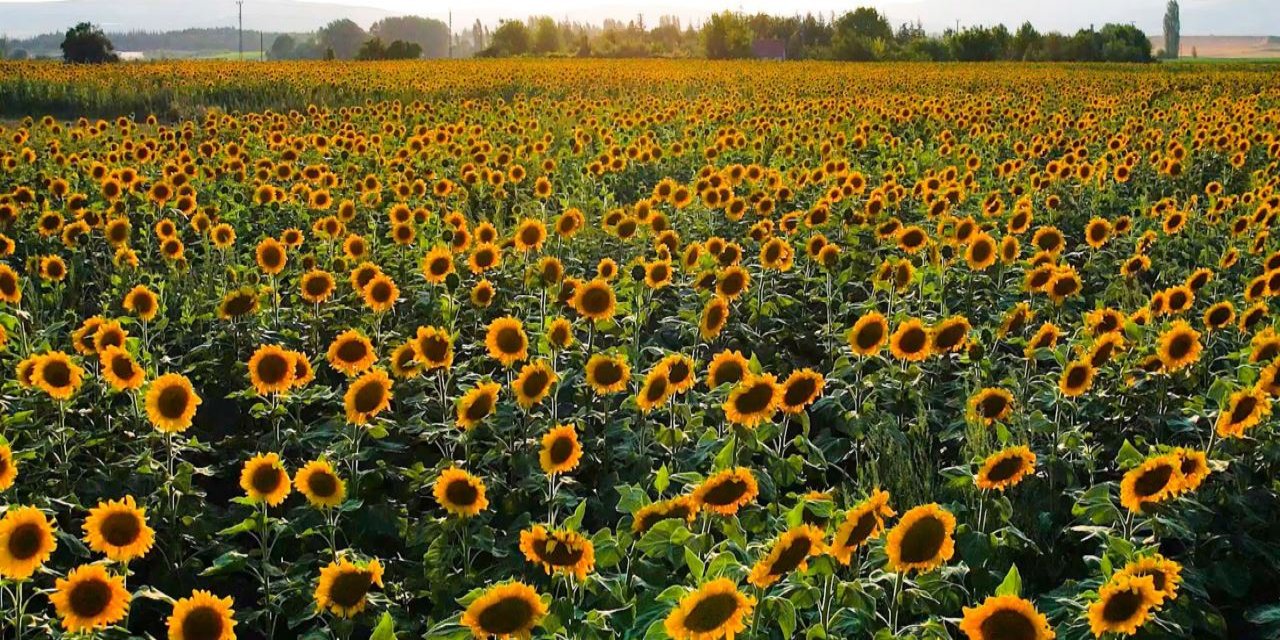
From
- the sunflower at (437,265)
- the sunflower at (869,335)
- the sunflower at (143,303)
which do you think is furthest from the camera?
the sunflower at (437,265)

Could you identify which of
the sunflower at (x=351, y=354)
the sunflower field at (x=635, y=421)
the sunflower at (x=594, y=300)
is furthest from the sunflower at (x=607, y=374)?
the sunflower at (x=351, y=354)

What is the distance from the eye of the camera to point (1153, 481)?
300 centimetres

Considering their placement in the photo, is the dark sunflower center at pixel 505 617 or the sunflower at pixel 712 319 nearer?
the dark sunflower center at pixel 505 617

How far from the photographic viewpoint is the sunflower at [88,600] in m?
2.62

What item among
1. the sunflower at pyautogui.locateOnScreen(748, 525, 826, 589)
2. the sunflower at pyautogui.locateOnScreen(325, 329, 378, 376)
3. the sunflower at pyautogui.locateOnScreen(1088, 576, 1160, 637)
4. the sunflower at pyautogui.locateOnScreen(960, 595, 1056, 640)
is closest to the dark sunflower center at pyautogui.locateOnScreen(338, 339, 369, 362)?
the sunflower at pyautogui.locateOnScreen(325, 329, 378, 376)

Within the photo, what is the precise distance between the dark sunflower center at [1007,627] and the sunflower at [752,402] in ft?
4.36

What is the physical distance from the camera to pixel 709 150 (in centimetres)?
1081

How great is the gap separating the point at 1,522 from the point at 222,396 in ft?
8.96

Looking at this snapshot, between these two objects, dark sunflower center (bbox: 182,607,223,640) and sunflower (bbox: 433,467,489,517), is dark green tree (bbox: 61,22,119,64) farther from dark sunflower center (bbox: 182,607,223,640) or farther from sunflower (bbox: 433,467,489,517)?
dark sunflower center (bbox: 182,607,223,640)

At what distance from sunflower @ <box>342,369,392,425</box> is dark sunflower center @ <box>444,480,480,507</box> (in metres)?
0.79

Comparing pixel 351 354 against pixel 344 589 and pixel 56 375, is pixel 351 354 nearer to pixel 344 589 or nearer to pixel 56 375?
pixel 56 375

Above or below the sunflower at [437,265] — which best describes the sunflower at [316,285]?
below

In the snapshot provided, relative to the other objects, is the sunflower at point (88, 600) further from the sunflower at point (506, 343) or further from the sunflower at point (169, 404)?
the sunflower at point (506, 343)

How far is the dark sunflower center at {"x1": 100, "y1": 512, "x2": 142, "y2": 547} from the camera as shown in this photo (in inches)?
114
